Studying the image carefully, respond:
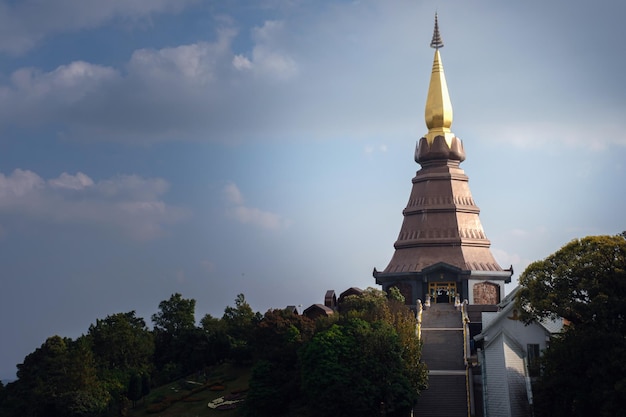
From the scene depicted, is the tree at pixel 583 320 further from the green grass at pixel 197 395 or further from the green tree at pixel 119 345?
the green tree at pixel 119 345

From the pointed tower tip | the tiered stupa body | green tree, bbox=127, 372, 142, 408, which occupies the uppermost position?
the pointed tower tip

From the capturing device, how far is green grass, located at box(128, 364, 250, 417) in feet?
146

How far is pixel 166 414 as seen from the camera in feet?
149

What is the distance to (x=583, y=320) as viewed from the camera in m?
31.1

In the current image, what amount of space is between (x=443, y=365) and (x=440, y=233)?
675 inches

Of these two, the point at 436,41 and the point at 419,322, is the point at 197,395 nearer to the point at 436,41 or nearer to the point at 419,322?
the point at 419,322

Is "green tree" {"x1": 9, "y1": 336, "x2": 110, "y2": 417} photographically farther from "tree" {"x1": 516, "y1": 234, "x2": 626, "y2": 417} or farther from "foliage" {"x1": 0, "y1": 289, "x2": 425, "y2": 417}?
"tree" {"x1": 516, "y1": 234, "x2": 626, "y2": 417}

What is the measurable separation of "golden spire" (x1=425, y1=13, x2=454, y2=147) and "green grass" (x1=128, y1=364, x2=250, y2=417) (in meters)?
20.5

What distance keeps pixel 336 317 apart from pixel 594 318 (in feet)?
41.3

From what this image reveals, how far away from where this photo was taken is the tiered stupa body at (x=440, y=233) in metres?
53.6

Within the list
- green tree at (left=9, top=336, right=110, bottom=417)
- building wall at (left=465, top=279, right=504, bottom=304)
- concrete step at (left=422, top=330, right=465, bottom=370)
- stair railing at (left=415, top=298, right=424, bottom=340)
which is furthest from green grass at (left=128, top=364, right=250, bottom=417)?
building wall at (left=465, top=279, right=504, bottom=304)

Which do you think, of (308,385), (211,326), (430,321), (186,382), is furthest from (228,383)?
(308,385)

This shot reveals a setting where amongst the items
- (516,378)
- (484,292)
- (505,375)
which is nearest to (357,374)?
(505,375)

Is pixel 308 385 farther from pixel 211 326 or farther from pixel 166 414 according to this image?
pixel 211 326
